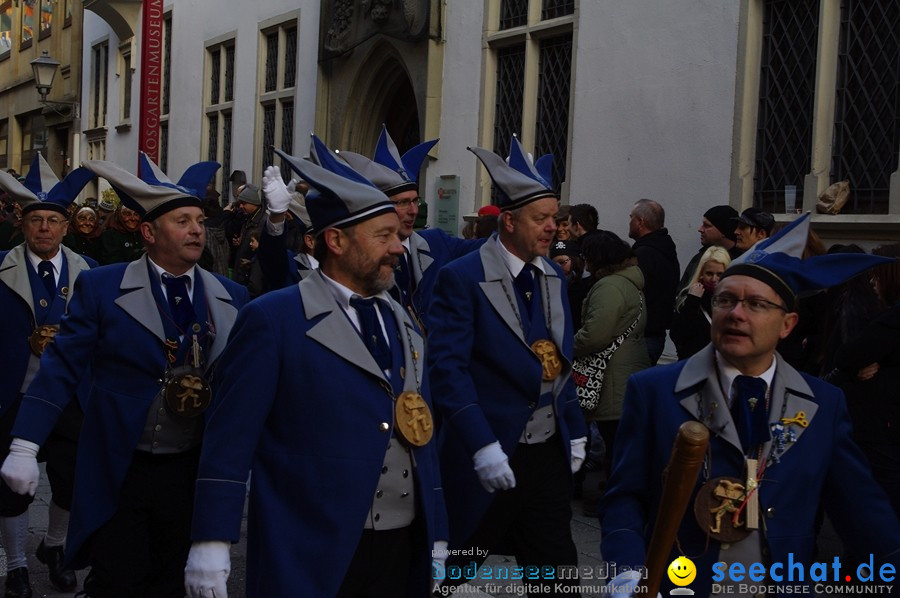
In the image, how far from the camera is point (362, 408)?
3662 millimetres

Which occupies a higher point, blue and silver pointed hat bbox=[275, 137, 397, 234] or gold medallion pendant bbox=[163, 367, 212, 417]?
blue and silver pointed hat bbox=[275, 137, 397, 234]

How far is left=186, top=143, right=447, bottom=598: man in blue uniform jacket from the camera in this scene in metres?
3.55

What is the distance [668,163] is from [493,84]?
3.44 metres

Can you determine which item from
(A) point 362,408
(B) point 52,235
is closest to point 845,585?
(A) point 362,408

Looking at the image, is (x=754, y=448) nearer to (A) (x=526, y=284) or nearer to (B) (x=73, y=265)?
(A) (x=526, y=284)

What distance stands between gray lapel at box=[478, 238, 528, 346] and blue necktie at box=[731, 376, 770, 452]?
1866 mm

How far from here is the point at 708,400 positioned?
3.29m

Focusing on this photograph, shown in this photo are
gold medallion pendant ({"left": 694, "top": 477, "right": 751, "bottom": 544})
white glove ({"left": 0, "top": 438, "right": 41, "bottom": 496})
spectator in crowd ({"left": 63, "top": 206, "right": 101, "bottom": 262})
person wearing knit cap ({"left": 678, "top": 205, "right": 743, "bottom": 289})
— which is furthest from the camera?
spectator in crowd ({"left": 63, "top": 206, "right": 101, "bottom": 262})

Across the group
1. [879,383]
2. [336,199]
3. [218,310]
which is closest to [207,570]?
[336,199]

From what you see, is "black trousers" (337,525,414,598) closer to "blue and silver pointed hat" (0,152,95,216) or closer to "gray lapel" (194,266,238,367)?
"gray lapel" (194,266,238,367)

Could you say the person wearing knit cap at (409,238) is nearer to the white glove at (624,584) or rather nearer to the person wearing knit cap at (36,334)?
the person wearing knit cap at (36,334)

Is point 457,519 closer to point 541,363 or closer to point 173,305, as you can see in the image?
point 541,363

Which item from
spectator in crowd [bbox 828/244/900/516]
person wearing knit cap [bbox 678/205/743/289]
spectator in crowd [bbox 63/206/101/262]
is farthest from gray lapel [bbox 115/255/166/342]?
spectator in crowd [bbox 63/206/101/262]

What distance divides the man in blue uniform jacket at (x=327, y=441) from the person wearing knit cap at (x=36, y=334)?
2560 mm
